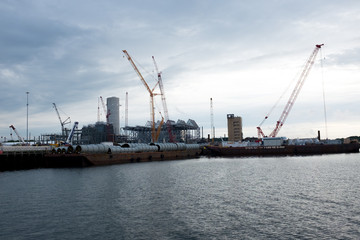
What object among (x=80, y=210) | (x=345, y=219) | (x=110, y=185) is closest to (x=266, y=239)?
(x=345, y=219)

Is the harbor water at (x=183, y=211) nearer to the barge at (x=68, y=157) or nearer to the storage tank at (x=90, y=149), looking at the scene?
the barge at (x=68, y=157)

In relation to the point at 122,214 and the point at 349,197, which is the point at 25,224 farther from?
the point at 349,197

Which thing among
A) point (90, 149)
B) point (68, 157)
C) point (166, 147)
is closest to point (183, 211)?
point (68, 157)

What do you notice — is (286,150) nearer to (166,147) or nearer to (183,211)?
(166,147)

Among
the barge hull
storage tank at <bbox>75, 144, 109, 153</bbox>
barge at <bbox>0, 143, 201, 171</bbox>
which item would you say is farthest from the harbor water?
the barge hull

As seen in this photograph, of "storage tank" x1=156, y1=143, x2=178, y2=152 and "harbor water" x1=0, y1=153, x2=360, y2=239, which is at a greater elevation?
"storage tank" x1=156, y1=143, x2=178, y2=152

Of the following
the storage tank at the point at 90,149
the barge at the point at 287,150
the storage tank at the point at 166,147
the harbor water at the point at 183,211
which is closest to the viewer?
the harbor water at the point at 183,211

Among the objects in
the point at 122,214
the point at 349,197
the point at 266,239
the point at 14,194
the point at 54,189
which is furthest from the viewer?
the point at 54,189

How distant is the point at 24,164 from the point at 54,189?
53373 mm

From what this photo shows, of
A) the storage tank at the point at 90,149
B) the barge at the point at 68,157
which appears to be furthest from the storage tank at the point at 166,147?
the storage tank at the point at 90,149

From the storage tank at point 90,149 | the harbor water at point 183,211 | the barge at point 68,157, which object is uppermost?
the storage tank at point 90,149

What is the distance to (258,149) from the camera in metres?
156

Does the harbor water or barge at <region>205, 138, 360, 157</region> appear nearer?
the harbor water

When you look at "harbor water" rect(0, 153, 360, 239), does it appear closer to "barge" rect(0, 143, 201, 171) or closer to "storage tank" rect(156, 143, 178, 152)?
"barge" rect(0, 143, 201, 171)
